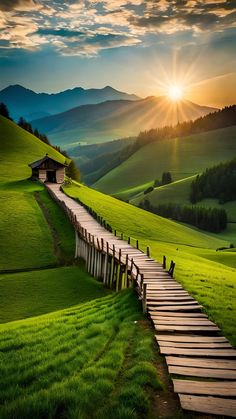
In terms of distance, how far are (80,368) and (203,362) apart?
3931mm

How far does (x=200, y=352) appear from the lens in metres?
13.8

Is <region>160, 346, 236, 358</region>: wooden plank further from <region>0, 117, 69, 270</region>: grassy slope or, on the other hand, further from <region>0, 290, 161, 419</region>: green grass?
<region>0, 117, 69, 270</region>: grassy slope

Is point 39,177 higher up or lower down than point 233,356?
higher up

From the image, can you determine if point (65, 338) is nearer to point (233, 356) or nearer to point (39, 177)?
point (233, 356)

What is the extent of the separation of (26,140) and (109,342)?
129 metres

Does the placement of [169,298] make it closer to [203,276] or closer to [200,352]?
[200,352]

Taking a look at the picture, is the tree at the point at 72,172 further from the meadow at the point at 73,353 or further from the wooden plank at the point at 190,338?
the wooden plank at the point at 190,338

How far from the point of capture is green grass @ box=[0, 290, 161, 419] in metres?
10.5

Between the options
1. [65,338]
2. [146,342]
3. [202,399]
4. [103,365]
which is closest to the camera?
[202,399]

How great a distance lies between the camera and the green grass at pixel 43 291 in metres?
28.5

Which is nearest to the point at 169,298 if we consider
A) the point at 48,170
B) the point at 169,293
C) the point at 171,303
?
the point at 171,303

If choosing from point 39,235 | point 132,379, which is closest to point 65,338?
point 132,379

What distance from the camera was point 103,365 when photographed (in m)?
13.0

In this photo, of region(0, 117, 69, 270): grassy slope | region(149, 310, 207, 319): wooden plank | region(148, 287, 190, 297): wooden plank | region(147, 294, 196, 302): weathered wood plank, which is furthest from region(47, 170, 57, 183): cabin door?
region(149, 310, 207, 319): wooden plank
